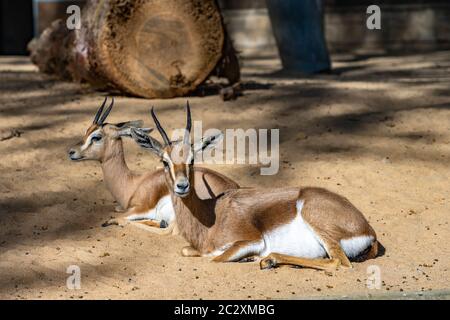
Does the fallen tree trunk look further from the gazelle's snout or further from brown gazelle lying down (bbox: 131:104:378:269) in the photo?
the gazelle's snout

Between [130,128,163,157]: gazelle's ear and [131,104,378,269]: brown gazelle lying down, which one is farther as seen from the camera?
[130,128,163,157]: gazelle's ear

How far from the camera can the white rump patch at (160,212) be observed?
7.01 metres

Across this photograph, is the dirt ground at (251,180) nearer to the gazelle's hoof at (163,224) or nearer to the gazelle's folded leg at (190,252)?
the gazelle's folded leg at (190,252)

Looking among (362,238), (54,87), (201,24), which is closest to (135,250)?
(362,238)

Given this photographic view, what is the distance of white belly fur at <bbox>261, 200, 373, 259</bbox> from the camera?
5953mm

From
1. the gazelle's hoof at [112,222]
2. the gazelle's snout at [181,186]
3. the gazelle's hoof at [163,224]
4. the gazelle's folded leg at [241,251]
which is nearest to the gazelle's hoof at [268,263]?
the gazelle's folded leg at [241,251]

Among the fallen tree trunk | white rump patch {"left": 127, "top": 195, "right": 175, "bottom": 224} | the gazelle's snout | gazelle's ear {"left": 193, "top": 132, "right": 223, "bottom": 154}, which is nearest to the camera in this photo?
the gazelle's snout

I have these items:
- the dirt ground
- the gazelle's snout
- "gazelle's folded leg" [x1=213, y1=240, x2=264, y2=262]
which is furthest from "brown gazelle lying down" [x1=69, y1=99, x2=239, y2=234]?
the gazelle's snout

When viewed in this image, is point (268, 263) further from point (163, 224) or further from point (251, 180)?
point (251, 180)

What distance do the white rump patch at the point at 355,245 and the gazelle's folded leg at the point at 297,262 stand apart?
20cm

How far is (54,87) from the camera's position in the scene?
10.9 m

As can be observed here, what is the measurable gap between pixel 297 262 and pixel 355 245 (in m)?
0.42

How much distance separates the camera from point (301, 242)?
5984 mm

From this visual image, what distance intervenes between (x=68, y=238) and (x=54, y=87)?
15.6 ft
